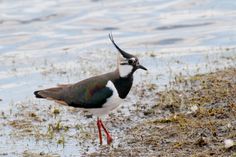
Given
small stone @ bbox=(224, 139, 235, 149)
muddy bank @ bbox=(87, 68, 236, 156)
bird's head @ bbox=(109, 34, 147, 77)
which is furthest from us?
bird's head @ bbox=(109, 34, 147, 77)

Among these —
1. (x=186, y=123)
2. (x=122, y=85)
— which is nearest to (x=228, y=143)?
(x=186, y=123)

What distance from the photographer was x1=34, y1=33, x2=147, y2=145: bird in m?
8.48

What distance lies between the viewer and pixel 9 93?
11.7 m

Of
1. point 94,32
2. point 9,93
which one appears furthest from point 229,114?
point 94,32

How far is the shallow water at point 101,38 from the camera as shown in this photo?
12.8m

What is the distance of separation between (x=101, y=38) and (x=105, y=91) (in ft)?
26.2

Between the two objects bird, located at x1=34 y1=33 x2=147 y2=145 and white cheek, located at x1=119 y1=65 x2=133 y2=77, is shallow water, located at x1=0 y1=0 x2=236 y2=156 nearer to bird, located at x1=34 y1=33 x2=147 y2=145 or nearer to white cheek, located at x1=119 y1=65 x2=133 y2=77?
bird, located at x1=34 y1=33 x2=147 y2=145

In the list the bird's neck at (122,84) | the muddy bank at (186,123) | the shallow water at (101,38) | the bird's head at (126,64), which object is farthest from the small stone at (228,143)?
the shallow water at (101,38)

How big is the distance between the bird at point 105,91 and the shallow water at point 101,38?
231 centimetres

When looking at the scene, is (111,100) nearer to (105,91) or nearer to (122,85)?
(105,91)

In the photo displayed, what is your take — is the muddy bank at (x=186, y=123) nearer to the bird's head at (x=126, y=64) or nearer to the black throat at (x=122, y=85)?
A: the black throat at (x=122, y=85)

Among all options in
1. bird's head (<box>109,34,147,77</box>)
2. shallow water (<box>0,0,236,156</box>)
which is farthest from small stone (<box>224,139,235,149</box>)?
shallow water (<box>0,0,236,156</box>)

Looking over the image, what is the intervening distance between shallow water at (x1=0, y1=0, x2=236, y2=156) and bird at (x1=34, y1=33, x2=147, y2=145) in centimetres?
231

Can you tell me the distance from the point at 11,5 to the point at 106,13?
3.28 meters
